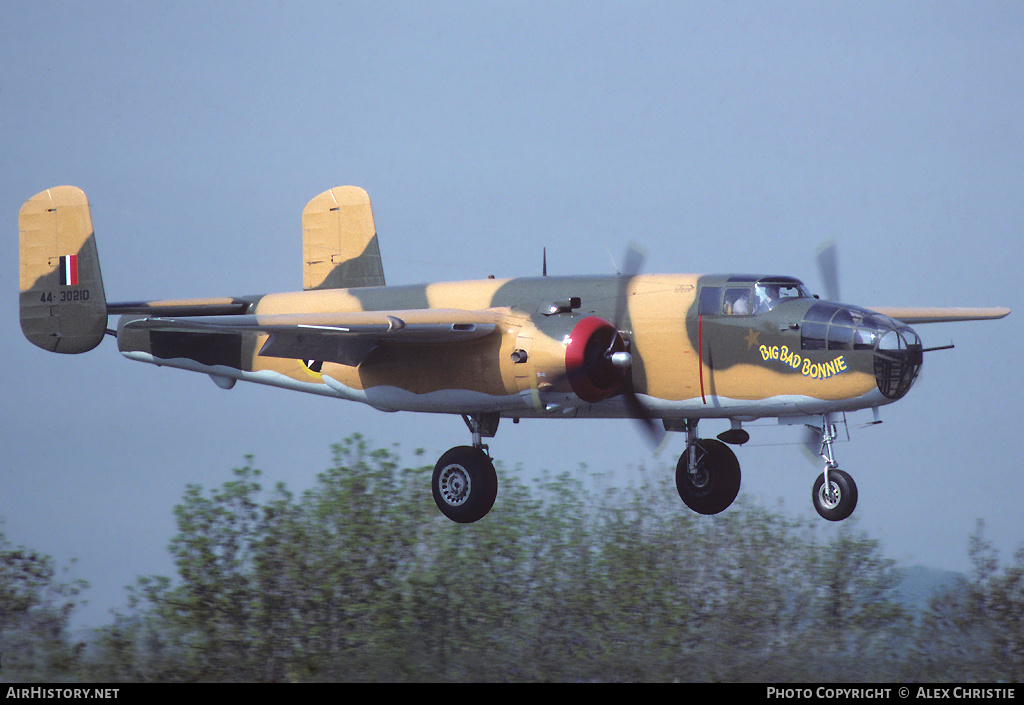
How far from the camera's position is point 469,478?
18.3 m

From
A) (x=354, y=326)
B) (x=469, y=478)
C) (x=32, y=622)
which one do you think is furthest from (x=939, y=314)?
(x=32, y=622)

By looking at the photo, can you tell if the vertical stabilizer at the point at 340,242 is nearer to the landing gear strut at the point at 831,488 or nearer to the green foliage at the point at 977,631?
the landing gear strut at the point at 831,488

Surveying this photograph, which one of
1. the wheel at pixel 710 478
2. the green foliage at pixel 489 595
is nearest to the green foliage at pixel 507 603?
the green foliage at pixel 489 595

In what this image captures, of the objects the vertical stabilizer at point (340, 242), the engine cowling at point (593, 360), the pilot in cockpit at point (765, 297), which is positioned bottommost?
the engine cowling at point (593, 360)

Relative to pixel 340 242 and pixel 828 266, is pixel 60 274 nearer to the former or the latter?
pixel 340 242

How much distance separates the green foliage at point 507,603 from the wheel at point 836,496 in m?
18.4

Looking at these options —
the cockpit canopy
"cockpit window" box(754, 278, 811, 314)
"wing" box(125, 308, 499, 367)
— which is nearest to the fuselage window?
the cockpit canopy

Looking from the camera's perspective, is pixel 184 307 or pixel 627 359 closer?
pixel 627 359

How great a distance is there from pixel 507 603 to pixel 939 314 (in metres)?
26.2

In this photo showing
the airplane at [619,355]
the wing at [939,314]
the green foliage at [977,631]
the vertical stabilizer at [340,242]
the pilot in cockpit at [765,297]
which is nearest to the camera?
the airplane at [619,355]

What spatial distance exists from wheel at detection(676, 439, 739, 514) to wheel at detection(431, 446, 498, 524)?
390 cm

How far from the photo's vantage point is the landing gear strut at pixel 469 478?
1828 centimetres

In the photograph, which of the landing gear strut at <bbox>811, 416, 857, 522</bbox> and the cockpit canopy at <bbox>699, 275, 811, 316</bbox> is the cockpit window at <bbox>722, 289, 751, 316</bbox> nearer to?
the cockpit canopy at <bbox>699, 275, 811, 316</bbox>
